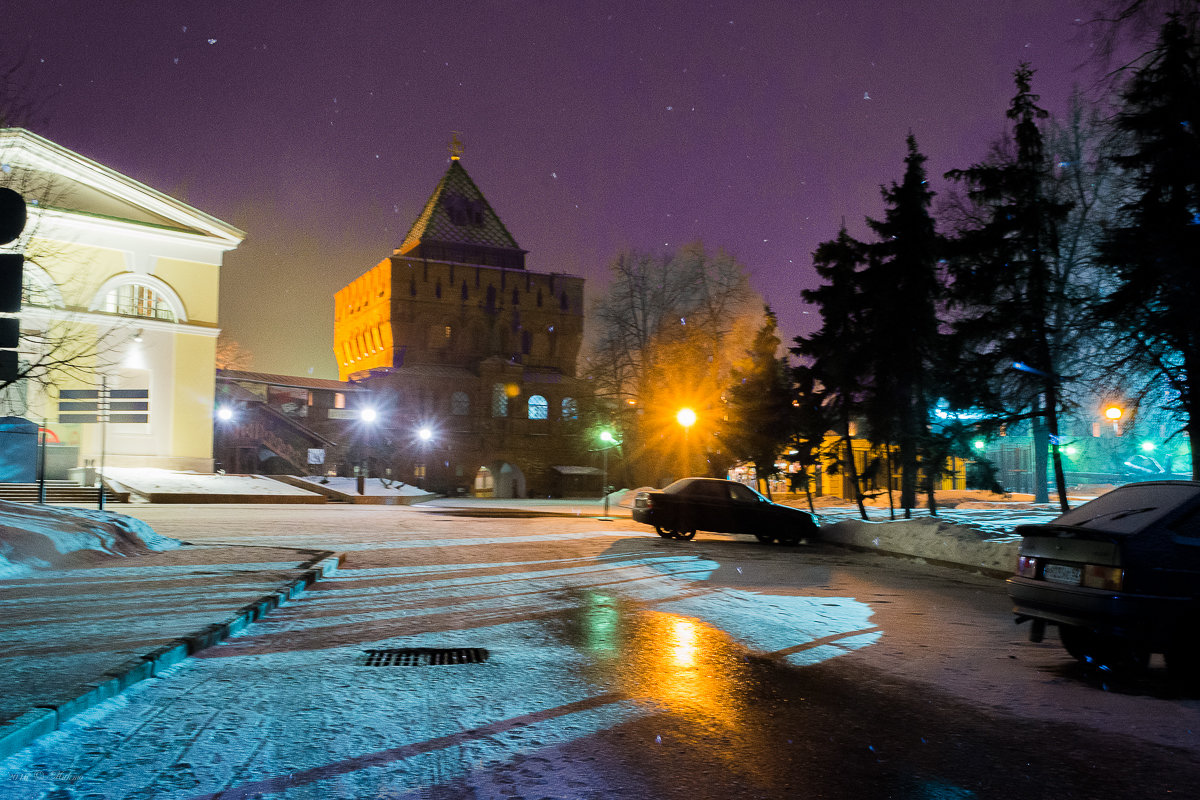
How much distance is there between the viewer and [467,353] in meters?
67.9

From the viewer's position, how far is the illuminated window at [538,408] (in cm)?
6600

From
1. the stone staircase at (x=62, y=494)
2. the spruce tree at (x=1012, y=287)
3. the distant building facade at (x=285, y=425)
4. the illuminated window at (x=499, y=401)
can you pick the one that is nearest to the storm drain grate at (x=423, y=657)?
the spruce tree at (x=1012, y=287)

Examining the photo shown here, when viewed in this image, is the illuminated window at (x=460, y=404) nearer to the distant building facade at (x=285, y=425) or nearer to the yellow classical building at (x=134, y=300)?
the distant building facade at (x=285, y=425)

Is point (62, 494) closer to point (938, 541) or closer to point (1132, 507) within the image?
point (938, 541)

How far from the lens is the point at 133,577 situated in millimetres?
10484

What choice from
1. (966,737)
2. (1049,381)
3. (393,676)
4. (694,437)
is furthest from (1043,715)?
(694,437)

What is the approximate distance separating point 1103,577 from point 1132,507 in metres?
0.79

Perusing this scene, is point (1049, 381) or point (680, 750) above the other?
→ point (1049, 381)

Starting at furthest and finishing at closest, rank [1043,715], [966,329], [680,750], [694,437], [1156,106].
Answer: [694,437] < [966,329] < [1156,106] < [1043,715] < [680,750]

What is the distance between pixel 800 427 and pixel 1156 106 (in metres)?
16.5

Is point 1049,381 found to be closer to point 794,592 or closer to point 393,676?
point 794,592

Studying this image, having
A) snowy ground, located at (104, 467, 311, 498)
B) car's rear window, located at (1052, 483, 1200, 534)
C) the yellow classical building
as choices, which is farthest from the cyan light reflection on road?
the yellow classical building

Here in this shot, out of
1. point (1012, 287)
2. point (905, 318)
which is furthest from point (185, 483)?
point (1012, 287)

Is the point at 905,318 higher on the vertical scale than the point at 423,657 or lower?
higher
